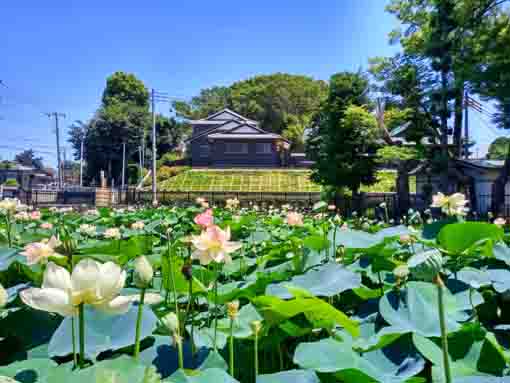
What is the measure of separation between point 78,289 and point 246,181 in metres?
23.1

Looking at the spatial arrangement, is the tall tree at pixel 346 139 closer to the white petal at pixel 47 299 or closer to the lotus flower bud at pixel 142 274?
the lotus flower bud at pixel 142 274

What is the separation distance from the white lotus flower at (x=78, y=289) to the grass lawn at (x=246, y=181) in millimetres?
21608

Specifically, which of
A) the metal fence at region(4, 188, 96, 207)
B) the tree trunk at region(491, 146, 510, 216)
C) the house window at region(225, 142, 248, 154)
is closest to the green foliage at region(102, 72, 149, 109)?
the house window at region(225, 142, 248, 154)

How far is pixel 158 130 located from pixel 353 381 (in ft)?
120

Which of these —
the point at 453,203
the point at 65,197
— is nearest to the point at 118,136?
the point at 65,197

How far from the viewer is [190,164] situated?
2981 cm

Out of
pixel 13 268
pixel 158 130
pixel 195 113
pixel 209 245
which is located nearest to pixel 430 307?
pixel 209 245

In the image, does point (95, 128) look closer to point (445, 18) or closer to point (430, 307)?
point (445, 18)

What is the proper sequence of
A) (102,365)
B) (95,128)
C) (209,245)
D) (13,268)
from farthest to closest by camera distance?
(95,128)
(13,268)
(209,245)
(102,365)

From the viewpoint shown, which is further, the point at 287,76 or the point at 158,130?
the point at 287,76

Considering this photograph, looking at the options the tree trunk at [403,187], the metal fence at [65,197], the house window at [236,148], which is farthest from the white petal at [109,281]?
the house window at [236,148]

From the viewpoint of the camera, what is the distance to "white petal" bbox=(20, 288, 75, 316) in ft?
1.69

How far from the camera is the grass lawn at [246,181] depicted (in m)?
22.6

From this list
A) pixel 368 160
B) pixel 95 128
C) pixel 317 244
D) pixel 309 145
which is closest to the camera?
pixel 317 244
